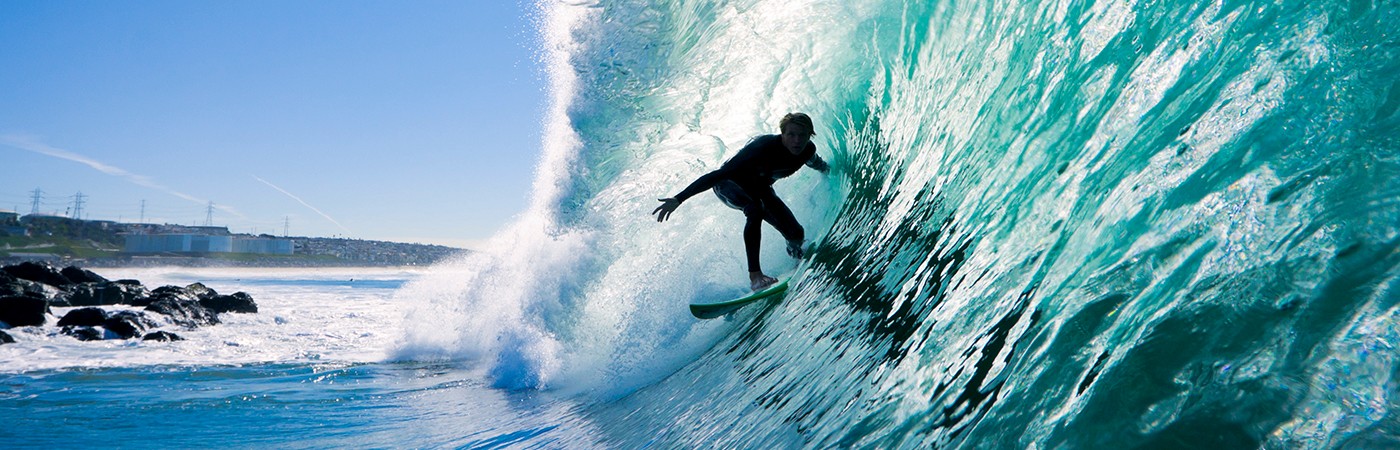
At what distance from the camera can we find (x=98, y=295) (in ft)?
69.8

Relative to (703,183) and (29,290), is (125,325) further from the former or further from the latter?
(703,183)

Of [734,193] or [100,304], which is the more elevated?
[734,193]

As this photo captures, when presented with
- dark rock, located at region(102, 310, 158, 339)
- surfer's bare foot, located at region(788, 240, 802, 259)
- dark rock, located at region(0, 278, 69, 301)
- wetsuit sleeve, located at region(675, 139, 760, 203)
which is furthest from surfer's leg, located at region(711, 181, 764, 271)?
dark rock, located at region(0, 278, 69, 301)

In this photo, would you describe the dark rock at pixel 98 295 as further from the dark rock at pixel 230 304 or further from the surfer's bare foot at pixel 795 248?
the surfer's bare foot at pixel 795 248

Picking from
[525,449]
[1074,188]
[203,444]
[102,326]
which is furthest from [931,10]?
[102,326]

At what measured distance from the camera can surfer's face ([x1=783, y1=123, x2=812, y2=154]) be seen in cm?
573

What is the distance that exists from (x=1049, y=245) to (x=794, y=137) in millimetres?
3076

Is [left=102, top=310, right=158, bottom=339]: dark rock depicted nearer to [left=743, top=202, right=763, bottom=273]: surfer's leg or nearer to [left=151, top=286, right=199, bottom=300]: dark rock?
[left=151, top=286, right=199, bottom=300]: dark rock

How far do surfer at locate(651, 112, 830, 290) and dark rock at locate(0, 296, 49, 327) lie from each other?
14.0 meters

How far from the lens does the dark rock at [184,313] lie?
1634 centimetres

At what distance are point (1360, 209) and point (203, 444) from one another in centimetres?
681

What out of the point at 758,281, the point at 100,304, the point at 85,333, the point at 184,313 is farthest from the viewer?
the point at 100,304

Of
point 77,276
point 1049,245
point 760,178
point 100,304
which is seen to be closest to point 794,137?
point 760,178

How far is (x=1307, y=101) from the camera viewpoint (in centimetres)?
221
